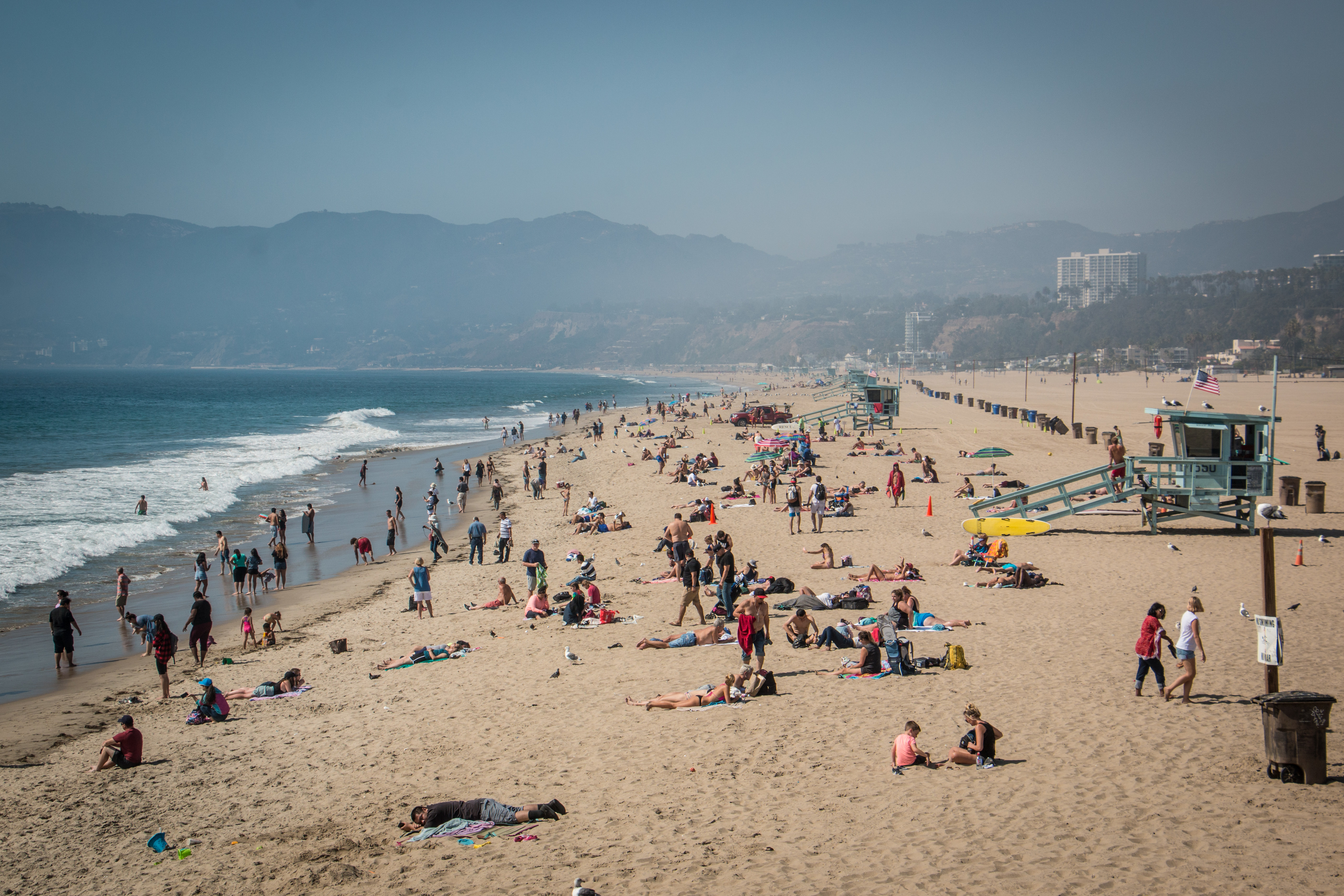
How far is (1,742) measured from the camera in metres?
9.85

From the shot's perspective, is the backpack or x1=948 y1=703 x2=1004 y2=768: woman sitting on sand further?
the backpack

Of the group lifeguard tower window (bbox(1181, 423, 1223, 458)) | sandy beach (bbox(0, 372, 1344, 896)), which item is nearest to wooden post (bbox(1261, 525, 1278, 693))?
sandy beach (bbox(0, 372, 1344, 896))

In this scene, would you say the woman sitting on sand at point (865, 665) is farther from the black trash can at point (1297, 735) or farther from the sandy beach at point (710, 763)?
the black trash can at point (1297, 735)

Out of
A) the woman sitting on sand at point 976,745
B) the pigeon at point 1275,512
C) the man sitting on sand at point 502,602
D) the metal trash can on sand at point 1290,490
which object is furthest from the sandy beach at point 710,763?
the metal trash can on sand at point 1290,490

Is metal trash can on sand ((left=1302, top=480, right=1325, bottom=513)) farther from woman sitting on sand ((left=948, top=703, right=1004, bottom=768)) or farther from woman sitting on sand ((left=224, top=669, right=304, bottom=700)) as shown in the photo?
woman sitting on sand ((left=224, top=669, right=304, bottom=700))

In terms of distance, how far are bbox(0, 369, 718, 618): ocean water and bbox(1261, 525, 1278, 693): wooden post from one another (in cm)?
1975

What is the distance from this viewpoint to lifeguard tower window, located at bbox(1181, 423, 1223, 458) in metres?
17.2

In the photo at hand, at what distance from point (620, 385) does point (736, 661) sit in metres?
137

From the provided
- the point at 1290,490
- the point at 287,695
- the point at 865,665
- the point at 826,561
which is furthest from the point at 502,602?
the point at 1290,490

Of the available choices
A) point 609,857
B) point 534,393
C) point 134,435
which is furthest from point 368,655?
point 534,393

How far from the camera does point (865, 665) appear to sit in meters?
10.1

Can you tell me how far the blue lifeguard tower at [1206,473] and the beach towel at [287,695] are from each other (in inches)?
614

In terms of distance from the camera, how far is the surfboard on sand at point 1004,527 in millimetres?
18328

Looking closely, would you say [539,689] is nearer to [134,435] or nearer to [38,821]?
[38,821]
